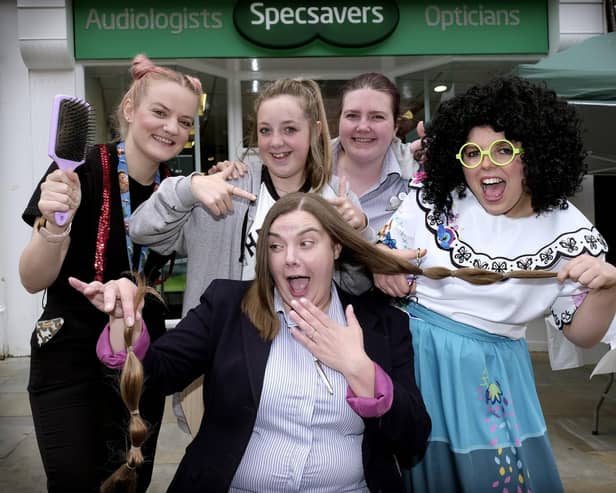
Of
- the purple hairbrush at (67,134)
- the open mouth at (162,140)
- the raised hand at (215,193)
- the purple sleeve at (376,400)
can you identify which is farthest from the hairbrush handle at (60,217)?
the purple sleeve at (376,400)

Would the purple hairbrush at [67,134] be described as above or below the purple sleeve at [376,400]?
above

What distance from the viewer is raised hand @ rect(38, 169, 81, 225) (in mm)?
1775

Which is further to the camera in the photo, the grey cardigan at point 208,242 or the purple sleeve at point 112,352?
the grey cardigan at point 208,242

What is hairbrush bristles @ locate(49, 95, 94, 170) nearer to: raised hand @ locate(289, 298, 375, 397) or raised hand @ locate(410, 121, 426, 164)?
raised hand @ locate(289, 298, 375, 397)

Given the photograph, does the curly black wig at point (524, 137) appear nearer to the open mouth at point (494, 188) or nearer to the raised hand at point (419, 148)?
the open mouth at point (494, 188)

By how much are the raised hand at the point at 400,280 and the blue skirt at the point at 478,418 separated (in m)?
0.14

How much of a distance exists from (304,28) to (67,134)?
16.5 feet

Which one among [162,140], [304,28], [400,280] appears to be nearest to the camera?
[400,280]

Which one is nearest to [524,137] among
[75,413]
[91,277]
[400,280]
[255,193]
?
[400,280]

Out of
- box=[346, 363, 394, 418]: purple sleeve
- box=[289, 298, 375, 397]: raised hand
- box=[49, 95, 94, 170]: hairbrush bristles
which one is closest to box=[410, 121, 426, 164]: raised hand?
box=[289, 298, 375, 397]: raised hand

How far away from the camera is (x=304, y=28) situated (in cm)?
639

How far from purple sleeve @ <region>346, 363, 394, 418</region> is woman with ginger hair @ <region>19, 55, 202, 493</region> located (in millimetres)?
666

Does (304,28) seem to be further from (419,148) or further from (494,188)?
(494,188)

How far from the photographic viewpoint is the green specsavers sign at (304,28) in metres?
6.36
